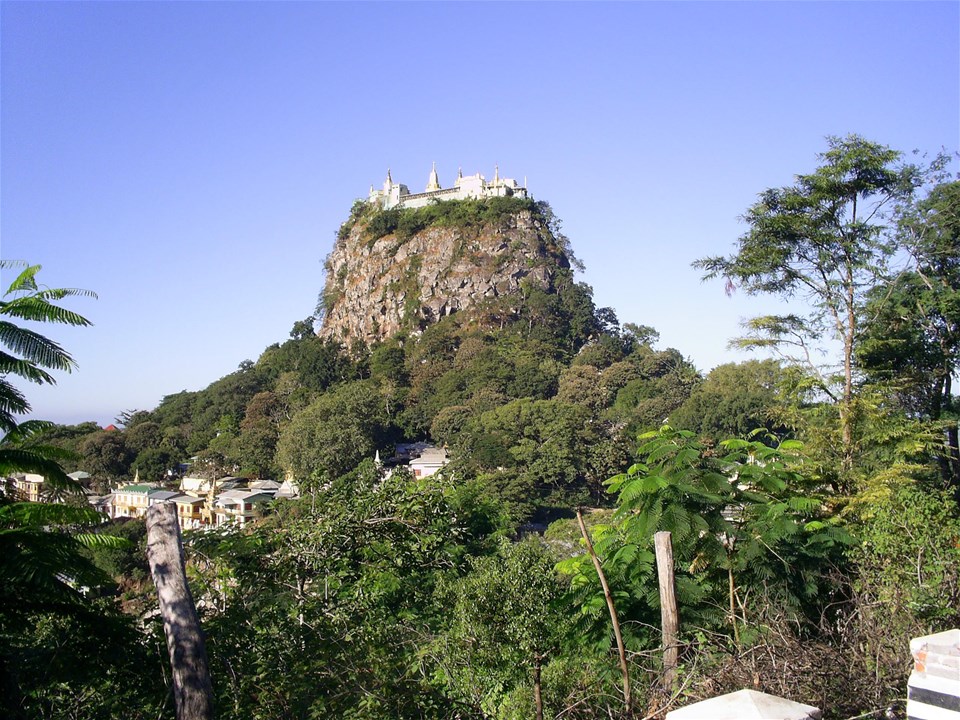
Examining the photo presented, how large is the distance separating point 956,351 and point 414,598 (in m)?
9.47

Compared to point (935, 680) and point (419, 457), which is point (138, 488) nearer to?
point (419, 457)

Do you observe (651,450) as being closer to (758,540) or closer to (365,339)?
(758,540)

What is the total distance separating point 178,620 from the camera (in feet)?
13.8

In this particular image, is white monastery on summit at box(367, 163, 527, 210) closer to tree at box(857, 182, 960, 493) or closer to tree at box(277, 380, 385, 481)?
tree at box(277, 380, 385, 481)

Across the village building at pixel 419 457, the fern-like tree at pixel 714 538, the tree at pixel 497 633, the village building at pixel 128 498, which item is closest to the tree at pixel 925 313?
the fern-like tree at pixel 714 538

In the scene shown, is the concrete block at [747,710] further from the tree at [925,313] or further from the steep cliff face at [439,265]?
the steep cliff face at [439,265]

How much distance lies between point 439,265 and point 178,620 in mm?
61193

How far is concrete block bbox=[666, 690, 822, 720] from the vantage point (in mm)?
3041

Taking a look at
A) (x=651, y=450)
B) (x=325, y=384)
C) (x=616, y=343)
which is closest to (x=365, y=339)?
(x=325, y=384)

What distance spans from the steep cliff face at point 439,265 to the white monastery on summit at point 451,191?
5.54 ft

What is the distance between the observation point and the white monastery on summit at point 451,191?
69.2 m

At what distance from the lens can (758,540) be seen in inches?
238

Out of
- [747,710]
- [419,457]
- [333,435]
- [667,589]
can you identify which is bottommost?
[747,710]

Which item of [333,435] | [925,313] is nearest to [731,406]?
[333,435]
